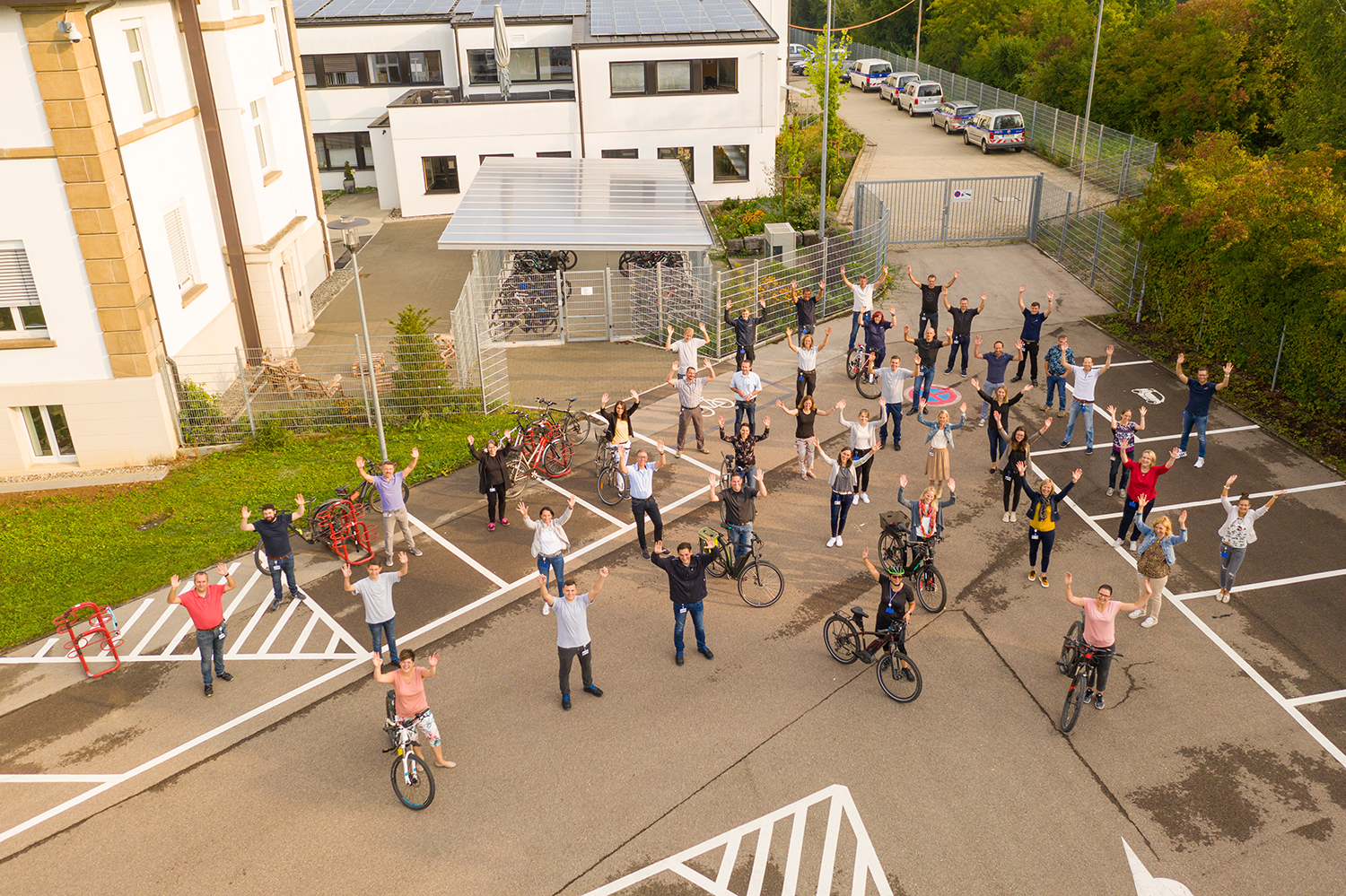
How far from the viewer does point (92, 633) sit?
41.6 ft

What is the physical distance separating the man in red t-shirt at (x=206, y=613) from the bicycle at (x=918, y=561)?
873cm

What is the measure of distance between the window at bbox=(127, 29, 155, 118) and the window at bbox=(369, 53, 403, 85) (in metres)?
20.6

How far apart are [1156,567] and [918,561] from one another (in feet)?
9.79

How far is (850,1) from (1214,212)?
76.7m

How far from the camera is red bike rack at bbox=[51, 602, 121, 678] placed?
40.7 feet

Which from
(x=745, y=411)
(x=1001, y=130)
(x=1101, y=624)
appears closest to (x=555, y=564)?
(x=745, y=411)

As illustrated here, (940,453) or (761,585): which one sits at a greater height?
(940,453)

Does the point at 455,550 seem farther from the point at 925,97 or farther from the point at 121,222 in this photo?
the point at 925,97

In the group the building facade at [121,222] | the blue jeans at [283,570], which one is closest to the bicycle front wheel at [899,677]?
the blue jeans at [283,570]

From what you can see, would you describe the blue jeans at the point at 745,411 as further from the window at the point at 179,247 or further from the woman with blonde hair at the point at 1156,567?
the window at the point at 179,247

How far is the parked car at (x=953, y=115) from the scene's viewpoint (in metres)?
44.9

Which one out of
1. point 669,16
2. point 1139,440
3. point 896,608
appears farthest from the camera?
point 669,16

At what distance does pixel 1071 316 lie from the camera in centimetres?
2403

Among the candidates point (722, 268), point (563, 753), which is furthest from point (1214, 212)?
point (563, 753)
